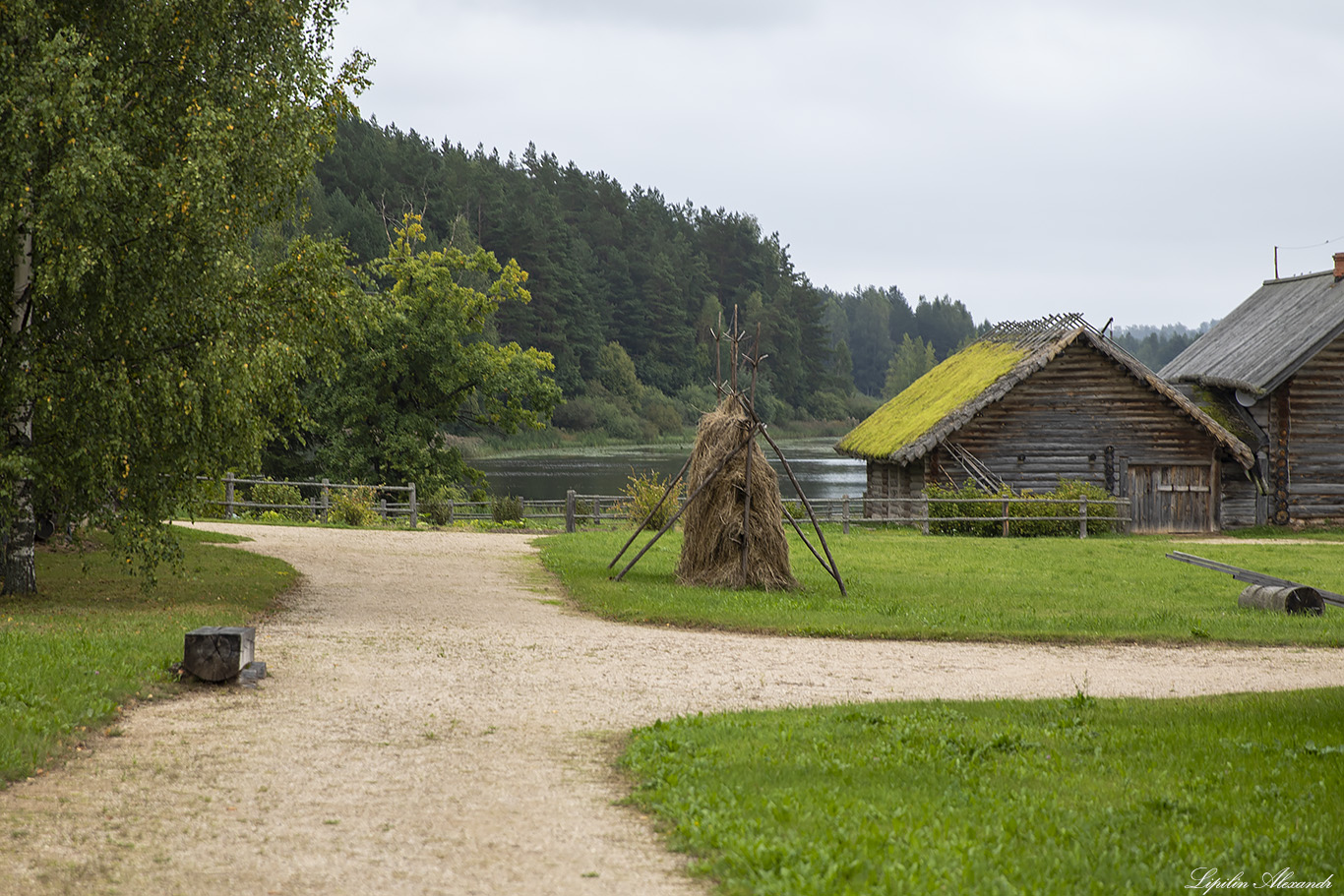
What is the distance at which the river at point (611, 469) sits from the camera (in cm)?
5684

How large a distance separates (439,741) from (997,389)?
26.2 metres

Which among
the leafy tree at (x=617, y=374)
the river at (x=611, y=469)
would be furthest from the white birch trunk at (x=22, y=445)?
the leafy tree at (x=617, y=374)

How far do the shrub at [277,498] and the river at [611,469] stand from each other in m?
18.7

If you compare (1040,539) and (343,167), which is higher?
(343,167)

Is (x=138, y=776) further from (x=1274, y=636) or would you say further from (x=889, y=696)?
(x=1274, y=636)

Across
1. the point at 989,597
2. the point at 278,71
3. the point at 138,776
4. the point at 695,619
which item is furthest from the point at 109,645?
the point at 989,597

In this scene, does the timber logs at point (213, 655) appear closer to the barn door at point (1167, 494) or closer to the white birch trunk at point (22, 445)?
the white birch trunk at point (22, 445)

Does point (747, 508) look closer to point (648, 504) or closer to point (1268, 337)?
point (648, 504)

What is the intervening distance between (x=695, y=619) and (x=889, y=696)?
15.7 ft

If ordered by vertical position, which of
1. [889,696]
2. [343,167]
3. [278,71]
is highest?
[343,167]

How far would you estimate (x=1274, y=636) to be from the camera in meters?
14.2

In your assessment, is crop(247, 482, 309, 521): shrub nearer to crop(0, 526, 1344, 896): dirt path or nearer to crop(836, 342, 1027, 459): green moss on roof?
crop(836, 342, 1027, 459): green moss on roof

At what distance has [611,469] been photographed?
6988cm

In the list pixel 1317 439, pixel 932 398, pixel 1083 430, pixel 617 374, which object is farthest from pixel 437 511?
pixel 617 374
